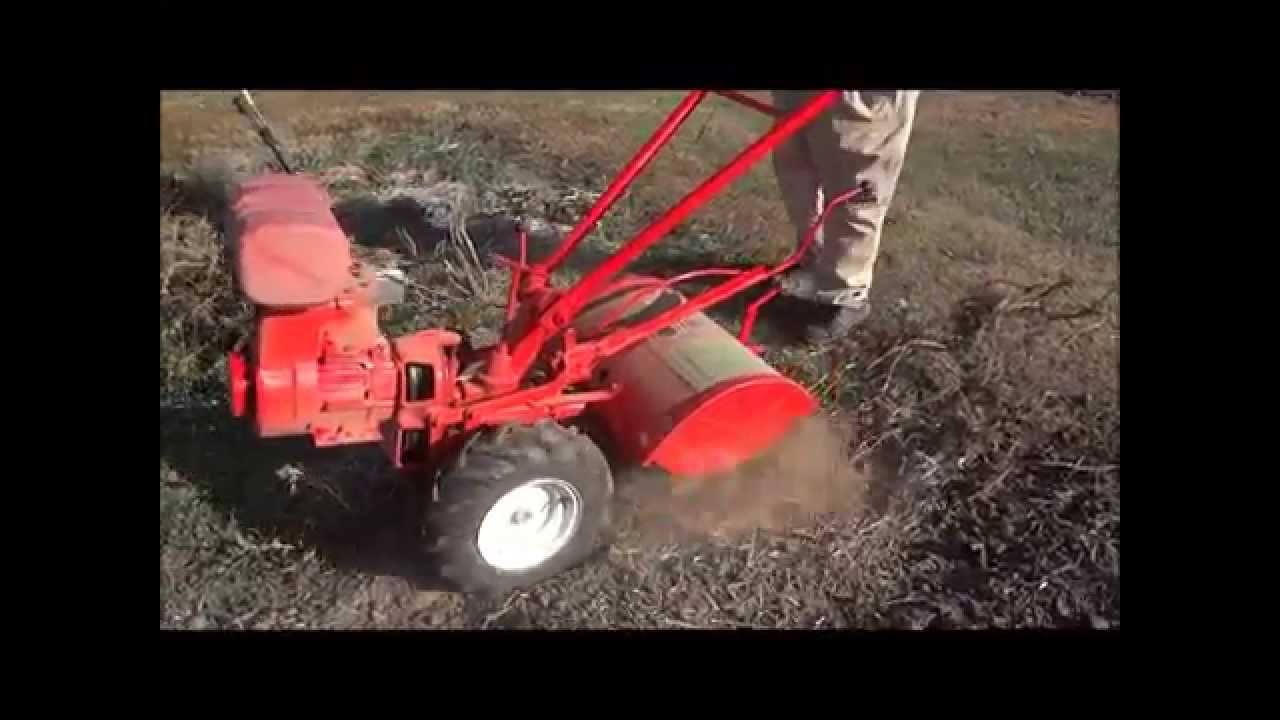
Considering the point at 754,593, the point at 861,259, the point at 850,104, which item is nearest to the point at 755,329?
the point at 861,259

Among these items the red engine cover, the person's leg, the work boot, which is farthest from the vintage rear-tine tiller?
the person's leg

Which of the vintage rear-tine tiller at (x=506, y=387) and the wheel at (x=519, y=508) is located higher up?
the vintage rear-tine tiller at (x=506, y=387)

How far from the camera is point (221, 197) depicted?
530 centimetres

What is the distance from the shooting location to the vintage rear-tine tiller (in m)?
3.11

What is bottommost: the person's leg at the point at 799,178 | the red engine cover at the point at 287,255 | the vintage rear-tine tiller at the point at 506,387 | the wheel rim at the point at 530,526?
the wheel rim at the point at 530,526

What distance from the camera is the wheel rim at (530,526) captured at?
3.30m

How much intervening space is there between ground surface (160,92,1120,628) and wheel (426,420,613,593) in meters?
0.15

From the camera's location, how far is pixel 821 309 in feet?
16.3

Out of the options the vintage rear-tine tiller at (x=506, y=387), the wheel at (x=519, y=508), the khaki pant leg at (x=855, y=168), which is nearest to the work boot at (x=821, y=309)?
the khaki pant leg at (x=855, y=168)

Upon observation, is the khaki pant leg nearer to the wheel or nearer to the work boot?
the work boot

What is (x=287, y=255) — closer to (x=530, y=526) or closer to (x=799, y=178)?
(x=530, y=526)

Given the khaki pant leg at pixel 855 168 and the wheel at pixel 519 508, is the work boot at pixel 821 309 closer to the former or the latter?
the khaki pant leg at pixel 855 168

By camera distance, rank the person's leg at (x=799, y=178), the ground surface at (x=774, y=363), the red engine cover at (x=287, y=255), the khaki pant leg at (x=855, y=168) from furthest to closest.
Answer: the person's leg at (x=799, y=178), the khaki pant leg at (x=855, y=168), the ground surface at (x=774, y=363), the red engine cover at (x=287, y=255)

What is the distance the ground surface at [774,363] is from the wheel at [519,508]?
15cm
